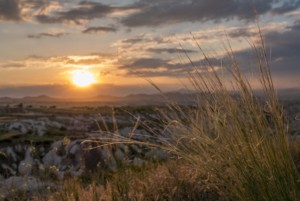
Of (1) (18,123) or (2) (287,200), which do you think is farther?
(1) (18,123)

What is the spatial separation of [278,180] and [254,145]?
336 millimetres

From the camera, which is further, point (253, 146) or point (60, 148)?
point (60, 148)

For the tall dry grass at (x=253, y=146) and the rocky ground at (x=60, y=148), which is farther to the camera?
the rocky ground at (x=60, y=148)

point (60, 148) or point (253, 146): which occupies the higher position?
point (253, 146)

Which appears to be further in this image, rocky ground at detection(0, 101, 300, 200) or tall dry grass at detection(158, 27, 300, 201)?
rocky ground at detection(0, 101, 300, 200)

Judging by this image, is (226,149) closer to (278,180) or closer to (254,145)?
(254,145)

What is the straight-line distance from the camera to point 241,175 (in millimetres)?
3865

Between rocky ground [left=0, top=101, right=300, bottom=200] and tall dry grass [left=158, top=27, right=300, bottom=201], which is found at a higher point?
tall dry grass [left=158, top=27, right=300, bottom=201]

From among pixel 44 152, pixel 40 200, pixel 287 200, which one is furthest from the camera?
pixel 44 152

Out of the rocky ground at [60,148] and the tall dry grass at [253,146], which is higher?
the tall dry grass at [253,146]

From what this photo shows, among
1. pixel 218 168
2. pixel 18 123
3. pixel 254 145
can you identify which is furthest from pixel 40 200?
pixel 18 123

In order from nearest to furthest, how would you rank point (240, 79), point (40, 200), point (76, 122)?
point (240, 79), point (40, 200), point (76, 122)

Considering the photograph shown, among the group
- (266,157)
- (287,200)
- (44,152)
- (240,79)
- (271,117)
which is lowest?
(44,152)

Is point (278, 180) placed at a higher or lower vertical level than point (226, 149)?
lower
